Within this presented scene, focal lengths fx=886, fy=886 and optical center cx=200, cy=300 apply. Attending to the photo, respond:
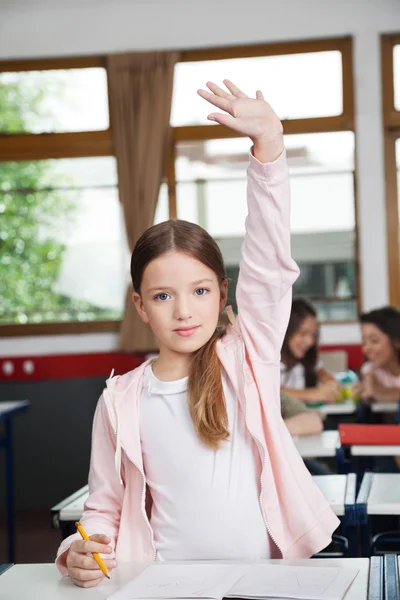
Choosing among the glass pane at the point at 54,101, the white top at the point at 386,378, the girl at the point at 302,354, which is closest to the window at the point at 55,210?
the glass pane at the point at 54,101

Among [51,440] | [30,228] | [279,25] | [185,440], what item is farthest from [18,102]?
[185,440]

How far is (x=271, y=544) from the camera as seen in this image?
1.52 metres

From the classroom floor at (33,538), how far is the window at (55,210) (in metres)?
1.26

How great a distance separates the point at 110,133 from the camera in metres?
6.09

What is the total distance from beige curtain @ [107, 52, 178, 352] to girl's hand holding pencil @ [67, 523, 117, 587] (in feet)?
15.1

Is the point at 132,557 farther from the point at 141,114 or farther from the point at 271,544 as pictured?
the point at 141,114

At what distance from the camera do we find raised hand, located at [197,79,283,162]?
1.33 metres

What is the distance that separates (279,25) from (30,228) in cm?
220

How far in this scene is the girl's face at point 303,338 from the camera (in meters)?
5.14

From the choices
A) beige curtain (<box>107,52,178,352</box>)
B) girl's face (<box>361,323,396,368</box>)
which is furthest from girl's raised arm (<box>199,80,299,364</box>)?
beige curtain (<box>107,52,178,352</box>)

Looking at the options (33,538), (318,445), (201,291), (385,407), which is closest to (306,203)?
(385,407)

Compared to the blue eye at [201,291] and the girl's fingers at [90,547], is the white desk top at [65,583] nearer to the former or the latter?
the girl's fingers at [90,547]

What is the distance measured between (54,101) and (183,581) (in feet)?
17.4

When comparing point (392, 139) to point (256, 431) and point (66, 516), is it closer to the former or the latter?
point (66, 516)
